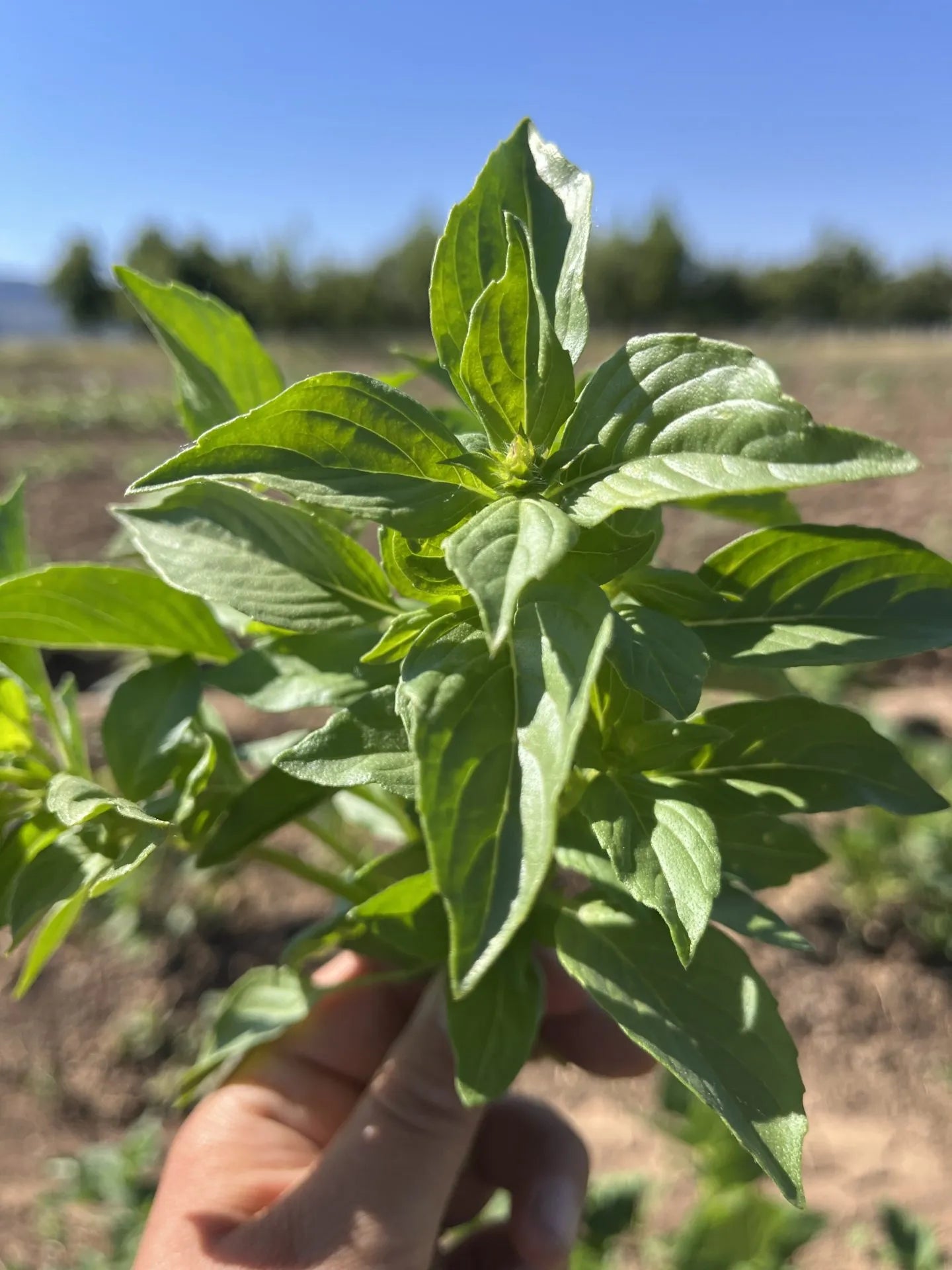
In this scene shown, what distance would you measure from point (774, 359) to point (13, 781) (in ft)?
65.0

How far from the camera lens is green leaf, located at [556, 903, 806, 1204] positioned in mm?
812

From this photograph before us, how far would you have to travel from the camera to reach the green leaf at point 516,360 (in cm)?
74

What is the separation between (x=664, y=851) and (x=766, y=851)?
306 millimetres

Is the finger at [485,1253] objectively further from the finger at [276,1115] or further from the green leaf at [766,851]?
the green leaf at [766,851]

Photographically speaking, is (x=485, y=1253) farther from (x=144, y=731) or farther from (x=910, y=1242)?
(x=144, y=731)

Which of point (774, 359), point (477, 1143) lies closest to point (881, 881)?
point (477, 1143)

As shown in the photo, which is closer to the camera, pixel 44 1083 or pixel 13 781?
pixel 13 781

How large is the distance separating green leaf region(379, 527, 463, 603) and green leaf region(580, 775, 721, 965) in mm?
241

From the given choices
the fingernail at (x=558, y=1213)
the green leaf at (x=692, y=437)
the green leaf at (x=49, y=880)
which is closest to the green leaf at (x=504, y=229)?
the green leaf at (x=692, y=437)

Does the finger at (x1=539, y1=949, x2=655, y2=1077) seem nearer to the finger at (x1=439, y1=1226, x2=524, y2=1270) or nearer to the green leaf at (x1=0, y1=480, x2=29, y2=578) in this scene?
the finger at (x1=439, y1=1226, x2=524, y2=1270)

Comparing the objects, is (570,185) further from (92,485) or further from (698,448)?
(92,485)

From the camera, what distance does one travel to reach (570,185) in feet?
2.89

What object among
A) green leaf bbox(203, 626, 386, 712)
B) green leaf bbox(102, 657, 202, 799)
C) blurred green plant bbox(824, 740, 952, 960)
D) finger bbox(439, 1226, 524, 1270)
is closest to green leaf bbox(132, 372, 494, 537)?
green leaf bbox(203, 626, 386, 712)

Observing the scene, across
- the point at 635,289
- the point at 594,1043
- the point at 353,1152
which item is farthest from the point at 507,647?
the point at 635,289
